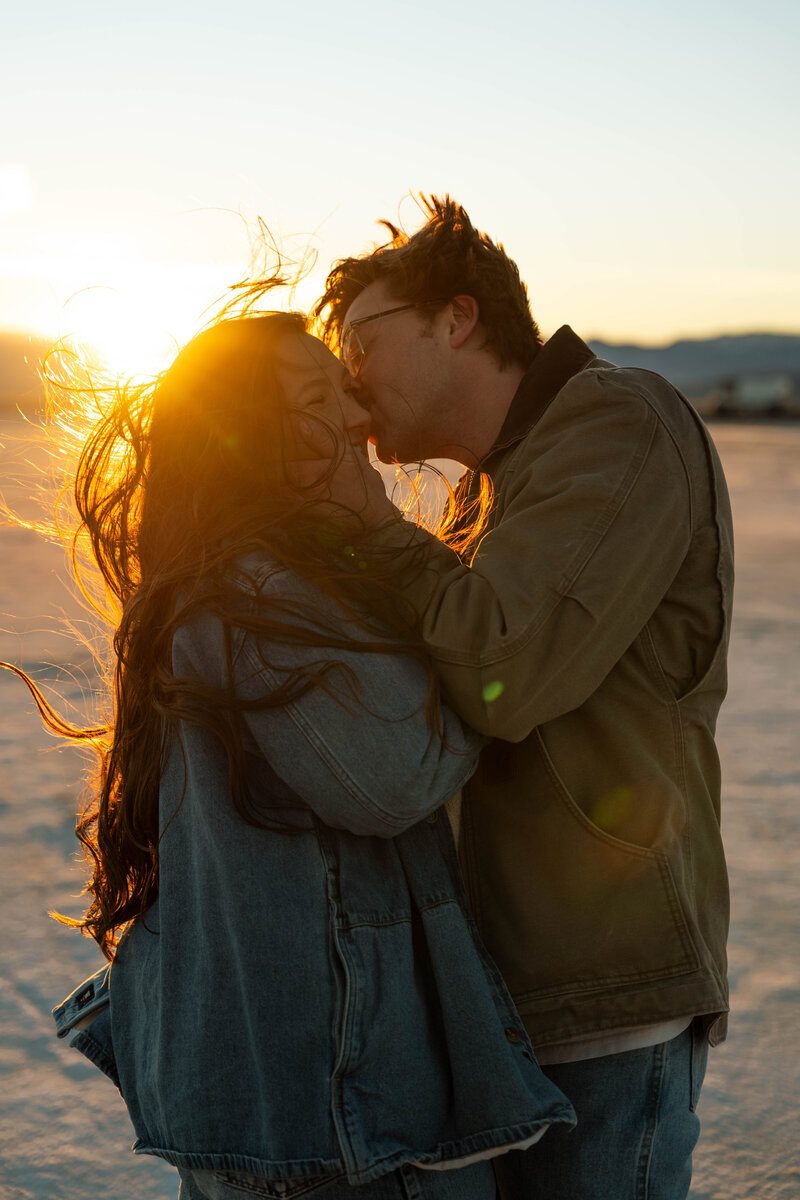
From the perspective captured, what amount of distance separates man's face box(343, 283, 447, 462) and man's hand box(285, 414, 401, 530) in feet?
2.29

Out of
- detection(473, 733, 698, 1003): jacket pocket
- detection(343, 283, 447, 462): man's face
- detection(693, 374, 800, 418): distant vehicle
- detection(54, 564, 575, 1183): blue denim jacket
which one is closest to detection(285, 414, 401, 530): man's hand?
detection(54, 564, 575, 1183): blue denim jacket

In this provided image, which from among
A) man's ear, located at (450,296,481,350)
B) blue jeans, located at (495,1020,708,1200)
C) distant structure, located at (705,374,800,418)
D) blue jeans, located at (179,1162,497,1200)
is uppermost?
man's ear, located at (450,296,481,350)

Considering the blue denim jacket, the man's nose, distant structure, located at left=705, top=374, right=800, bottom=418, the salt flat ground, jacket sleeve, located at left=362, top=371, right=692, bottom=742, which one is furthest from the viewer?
distant structure, located at left=705, top=374, right=800, bottom=418

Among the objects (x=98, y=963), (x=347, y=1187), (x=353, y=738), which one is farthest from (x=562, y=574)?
(x=98, y=963)

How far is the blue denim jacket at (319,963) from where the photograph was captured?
1.39 metres

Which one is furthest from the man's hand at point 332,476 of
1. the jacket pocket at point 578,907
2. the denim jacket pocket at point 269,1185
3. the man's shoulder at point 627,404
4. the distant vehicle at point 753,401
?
the distant vehicle at point 753,401

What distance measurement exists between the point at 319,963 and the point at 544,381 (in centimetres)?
119

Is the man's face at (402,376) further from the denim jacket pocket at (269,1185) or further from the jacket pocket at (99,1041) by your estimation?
the denim jacket pocket at (269,1185)

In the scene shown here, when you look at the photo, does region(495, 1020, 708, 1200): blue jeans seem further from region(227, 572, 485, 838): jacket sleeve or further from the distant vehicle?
the distant vehicle

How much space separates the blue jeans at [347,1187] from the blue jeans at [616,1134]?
9.2 inches

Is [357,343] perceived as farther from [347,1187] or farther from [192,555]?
[347,1187]

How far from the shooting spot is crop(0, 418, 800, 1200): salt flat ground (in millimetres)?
2680

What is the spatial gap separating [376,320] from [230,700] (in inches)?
49.2

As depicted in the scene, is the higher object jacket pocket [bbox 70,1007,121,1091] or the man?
the man
